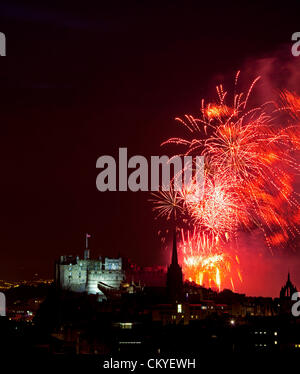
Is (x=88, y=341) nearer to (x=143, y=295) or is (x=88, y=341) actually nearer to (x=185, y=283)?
(x=143, y=295)

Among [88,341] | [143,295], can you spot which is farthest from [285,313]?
[88,341]

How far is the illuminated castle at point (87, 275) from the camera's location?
119000 mm

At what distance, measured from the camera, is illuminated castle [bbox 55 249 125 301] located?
11900 cm

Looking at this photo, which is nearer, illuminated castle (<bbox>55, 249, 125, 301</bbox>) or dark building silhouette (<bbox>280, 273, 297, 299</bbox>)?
dark building silhouette (<bbox>280, 273, 297, 299</bbox>)

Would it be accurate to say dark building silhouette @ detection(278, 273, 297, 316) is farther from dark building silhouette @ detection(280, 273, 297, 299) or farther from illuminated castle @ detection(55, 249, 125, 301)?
illuminated castle @ detection(55, 249, 125, 301)

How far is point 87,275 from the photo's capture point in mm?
119750

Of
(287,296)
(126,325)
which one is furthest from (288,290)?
(126,325)

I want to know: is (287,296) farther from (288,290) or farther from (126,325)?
(126,325)

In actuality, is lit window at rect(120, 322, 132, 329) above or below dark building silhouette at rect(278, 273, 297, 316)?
below

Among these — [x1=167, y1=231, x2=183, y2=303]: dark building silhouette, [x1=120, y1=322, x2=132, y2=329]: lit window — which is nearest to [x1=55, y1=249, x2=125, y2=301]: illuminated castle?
[x1=167, y1=231, x2=183, y2=303]: dark building silhouette

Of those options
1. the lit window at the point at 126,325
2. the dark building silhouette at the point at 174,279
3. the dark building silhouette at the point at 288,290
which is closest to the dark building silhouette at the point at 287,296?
the dark building silhouette at the point at 288,290

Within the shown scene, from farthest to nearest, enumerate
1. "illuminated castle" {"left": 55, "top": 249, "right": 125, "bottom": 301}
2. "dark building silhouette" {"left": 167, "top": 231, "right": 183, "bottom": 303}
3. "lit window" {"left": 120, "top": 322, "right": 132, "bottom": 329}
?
"illuminated castle" {"left": 55, "top": 249, "right": 125, "bottom": 301}
"dark building silhouette" {"left": 167, "top": 231, "right": 183, "bottom": 303}
"lit window" {"left": 120, "top": 322, "right": 132, "bottom": 329}
